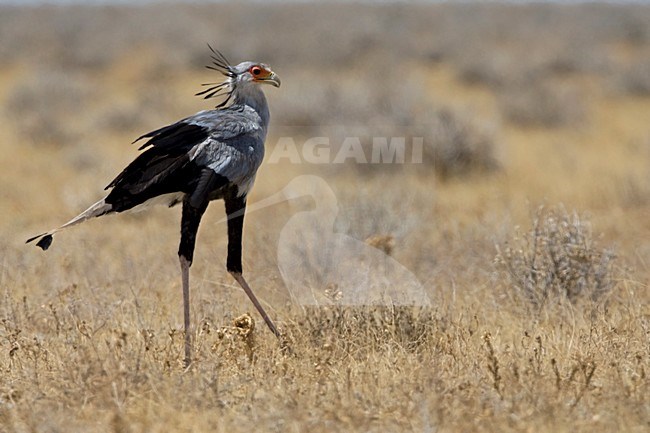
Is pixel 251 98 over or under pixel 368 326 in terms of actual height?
over

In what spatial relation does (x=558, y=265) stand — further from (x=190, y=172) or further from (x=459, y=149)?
(x=459, y=149)

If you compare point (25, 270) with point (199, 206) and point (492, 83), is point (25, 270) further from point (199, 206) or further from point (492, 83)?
point (492, 83)

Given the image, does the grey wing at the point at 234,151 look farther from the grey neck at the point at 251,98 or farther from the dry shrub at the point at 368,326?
the dry shrub at the point at 368,326

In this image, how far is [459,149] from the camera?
34.5ft

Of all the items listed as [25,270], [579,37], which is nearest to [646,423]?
[25,270]

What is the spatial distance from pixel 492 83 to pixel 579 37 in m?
10.2

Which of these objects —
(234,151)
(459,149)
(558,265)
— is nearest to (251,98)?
(234,151)

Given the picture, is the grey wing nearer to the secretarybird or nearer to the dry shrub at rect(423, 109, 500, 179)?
the secretarybird

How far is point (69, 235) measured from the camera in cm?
755

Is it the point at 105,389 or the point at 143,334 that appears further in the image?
the point at 143,334

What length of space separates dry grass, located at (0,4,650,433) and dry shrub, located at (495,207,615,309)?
0.02 meters

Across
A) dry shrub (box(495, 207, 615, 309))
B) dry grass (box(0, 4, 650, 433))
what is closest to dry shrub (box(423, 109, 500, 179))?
dry grass (box(0, 4, 650, 433))

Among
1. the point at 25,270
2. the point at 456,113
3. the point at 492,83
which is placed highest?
the point at 492,83

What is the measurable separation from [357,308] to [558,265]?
4.98ft
